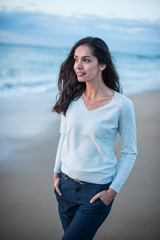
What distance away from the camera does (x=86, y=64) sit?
182 centimetres

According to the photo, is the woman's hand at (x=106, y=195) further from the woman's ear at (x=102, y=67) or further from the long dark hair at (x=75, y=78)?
the woman's ear at (x=102, y=67)

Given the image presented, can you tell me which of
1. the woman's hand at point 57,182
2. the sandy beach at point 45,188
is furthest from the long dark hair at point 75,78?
the sandy beach at point 45,188

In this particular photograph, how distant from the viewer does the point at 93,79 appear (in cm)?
189

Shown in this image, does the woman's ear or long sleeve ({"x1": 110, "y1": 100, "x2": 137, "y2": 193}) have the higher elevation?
the woman's ear

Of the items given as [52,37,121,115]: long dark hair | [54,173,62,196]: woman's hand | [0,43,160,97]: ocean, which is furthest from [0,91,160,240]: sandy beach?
[0,43,160,97]: ocean

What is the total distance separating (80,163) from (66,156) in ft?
0.58

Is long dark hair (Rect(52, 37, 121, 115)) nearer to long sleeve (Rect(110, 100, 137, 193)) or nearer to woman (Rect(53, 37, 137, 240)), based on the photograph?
woman (Rect(53, 37, 137, 240))

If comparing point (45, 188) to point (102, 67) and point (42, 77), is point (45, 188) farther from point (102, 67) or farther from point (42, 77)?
point (42, 77)

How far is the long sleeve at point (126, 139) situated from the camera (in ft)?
5.48

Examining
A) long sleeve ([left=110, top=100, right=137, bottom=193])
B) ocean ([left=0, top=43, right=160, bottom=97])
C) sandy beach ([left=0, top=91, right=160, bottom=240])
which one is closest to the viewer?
long sleeve ([left=110, top=100, right=137, bottom=193])

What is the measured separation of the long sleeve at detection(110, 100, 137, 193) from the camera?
1.67 m

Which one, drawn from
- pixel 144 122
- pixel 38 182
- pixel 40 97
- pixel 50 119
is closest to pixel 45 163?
pixel 38 182

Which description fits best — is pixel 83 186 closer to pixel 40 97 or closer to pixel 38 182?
pixel 38 182

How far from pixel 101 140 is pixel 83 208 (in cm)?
52
